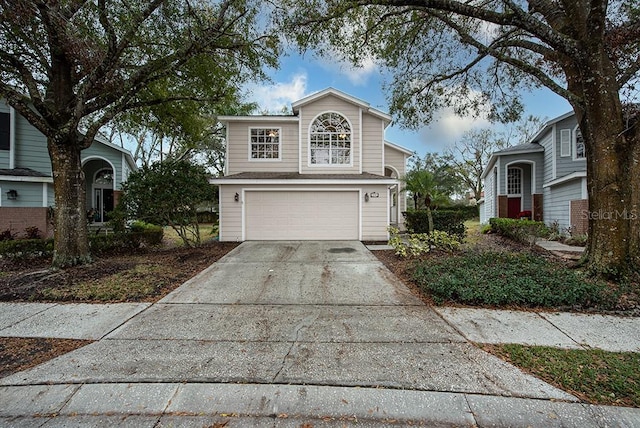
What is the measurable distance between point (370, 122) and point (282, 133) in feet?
12.8

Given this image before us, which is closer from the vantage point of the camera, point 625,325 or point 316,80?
point 625,325

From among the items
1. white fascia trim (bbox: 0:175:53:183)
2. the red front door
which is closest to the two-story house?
white fascia trim (bbox: 0:175:53:183)

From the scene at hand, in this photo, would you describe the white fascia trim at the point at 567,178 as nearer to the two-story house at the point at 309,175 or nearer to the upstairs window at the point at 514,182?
the upstairs window at the point at 514,182

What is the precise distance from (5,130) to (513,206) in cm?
2357

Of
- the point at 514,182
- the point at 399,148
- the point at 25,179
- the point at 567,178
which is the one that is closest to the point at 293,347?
the point at 25,179

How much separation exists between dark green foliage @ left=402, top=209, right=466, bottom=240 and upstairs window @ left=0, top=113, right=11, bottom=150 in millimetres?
16001

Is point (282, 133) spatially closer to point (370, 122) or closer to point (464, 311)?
point (370, 122)

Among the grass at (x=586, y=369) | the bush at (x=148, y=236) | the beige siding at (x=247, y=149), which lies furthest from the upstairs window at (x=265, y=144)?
the grass at (x=586, y=369)

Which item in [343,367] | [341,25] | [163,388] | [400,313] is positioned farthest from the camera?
[341,25]

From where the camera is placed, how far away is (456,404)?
7.46ft

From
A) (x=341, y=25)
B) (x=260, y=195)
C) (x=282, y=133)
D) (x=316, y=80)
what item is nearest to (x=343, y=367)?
(x=341, y=25)

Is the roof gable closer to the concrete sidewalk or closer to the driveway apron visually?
the driveway apron

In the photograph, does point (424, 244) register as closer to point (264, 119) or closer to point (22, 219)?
point (264, 119)

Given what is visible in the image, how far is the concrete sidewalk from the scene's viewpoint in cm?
219
